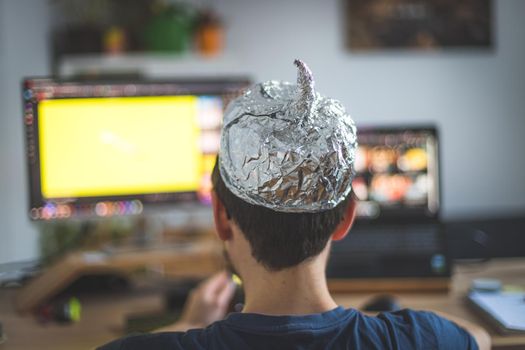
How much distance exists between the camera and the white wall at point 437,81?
437 cm

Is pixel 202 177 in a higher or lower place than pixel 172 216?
higher

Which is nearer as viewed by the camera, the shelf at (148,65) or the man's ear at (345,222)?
the man's ear at (345,222)

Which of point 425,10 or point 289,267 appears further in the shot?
point 425,10

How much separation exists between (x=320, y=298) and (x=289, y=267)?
6 cm

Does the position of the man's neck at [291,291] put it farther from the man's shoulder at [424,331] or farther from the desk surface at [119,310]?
the desk surface at [119,310]

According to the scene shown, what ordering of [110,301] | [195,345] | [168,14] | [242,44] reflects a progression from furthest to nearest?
[242,44], [168,14], [110,301], [195,345]

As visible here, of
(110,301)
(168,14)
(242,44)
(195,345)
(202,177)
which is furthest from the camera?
(242,44)

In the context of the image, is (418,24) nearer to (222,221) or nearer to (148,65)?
(148,65)

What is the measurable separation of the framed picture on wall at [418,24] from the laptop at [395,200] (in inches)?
115

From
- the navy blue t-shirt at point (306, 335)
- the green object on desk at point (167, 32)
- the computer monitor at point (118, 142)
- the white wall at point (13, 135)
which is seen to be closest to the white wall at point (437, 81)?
the green object on desk at point (167, 32)

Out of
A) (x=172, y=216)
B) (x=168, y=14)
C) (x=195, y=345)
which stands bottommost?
(x=172, y=216)

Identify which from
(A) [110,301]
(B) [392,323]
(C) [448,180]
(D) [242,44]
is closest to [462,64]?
(C) [448,180]

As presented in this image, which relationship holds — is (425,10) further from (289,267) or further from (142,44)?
(289,267)

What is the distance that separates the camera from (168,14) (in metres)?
3.91
